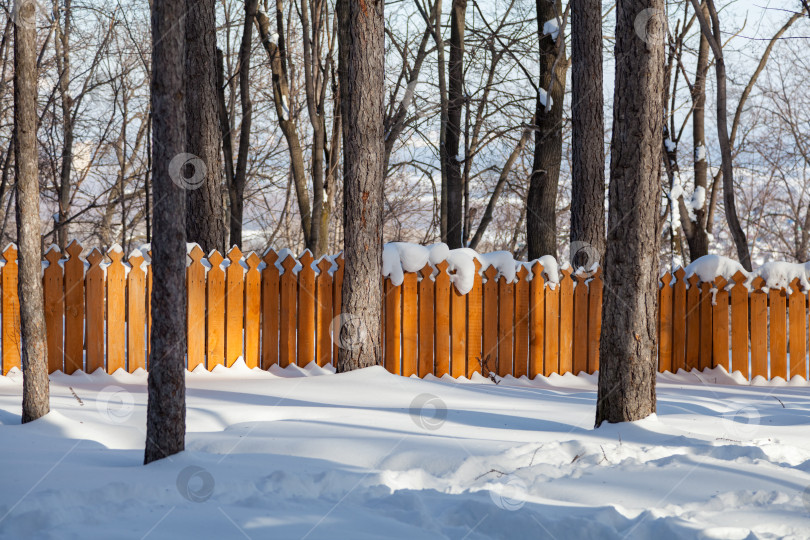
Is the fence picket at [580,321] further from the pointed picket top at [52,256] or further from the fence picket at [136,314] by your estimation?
the pointed picket top at [52,256]

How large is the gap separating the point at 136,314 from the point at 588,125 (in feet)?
20.6

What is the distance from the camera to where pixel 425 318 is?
794 centimetres

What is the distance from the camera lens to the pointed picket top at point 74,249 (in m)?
7.01

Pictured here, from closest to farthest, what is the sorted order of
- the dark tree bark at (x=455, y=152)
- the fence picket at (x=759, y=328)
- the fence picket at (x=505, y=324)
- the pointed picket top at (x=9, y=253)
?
the pointed picket top at (x=9, y=253) < the fence picket at (x=505, y=324) < the fence picket at (x=759, y=328) < the dark tree bark at (x=455, y=152)

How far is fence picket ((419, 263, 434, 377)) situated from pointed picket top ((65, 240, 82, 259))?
370 centimetres

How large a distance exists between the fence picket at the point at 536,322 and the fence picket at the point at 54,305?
5309 mm

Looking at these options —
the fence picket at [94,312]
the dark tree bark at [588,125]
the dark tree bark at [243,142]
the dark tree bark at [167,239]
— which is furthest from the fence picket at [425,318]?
the dark tree bark at [243,142]

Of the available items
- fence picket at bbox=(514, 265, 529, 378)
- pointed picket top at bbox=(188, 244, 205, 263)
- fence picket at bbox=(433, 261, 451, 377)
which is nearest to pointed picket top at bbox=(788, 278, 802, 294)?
fence picket at bbox=(514, 265, 529, 378)

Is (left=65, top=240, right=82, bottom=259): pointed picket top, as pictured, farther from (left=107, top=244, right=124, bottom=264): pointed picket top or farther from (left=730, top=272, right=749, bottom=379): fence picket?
(left=730, top=272, right=749, bottom=379): fence picket

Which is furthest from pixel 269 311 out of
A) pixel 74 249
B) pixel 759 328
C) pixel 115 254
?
pixel 759 328

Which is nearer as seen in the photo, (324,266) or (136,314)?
(136,314)

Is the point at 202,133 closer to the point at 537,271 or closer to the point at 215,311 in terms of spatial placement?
the point at 215,311

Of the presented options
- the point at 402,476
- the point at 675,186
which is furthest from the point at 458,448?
the point at 675,186

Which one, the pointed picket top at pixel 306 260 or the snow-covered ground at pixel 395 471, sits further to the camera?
the pointed picket top at pixel 306 260
